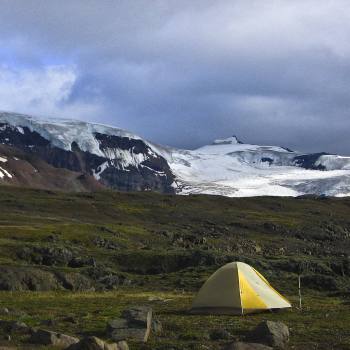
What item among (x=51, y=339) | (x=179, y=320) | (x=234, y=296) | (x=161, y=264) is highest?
(x=161, y=264)

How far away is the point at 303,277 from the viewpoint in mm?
57781

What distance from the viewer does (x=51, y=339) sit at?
21.5 metres

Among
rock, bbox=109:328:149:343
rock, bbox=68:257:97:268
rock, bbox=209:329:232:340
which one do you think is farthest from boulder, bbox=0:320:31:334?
rock, bbox=68:257:97:268

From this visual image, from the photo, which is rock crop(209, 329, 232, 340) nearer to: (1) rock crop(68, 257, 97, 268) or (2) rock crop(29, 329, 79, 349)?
(2) rock crop(29, 329, 79, 349)

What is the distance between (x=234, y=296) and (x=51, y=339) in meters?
13.5

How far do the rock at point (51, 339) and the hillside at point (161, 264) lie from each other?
9.16ft

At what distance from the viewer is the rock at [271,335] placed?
22719 mm

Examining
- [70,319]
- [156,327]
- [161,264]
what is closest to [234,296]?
[156,327]

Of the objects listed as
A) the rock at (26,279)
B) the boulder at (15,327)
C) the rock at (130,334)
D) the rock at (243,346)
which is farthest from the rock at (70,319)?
the rock at (26,279)

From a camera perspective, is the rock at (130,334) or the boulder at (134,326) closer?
the rock at (130,334)

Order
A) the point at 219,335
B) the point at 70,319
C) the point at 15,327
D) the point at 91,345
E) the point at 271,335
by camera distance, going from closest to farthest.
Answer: the point at 91,345 < the point at 271,335 < the point at 219,335 < the point at 15,327 < the point at 70,319

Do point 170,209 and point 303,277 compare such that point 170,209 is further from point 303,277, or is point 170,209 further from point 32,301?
point 32,301

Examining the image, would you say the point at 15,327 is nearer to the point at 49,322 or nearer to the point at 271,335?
the point at 49,322

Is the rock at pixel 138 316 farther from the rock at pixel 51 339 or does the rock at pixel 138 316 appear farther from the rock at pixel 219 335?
the rock at pixel 51 339
